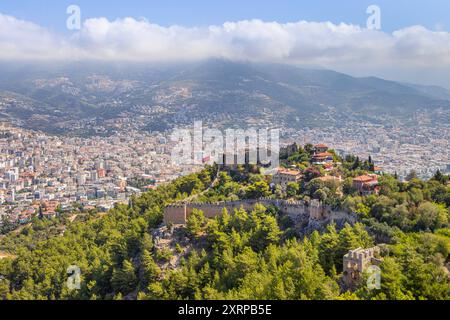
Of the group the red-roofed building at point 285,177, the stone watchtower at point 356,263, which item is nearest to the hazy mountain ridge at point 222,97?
the red-roofed building at point 285,177

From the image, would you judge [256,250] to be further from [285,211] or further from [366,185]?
[366,185]

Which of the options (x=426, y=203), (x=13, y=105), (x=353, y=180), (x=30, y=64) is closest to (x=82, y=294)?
(x=353, y=180)

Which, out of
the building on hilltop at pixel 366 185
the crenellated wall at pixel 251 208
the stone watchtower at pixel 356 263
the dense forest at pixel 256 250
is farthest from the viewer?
the building on hilltop at pixel 366 185

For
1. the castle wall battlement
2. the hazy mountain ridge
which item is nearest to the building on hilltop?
the castle wall battlement

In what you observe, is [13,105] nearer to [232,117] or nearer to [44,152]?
[44,152]

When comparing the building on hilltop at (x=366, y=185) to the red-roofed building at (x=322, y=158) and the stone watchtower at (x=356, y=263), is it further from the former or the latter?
the stone watchtower at (x=356, y=263)
